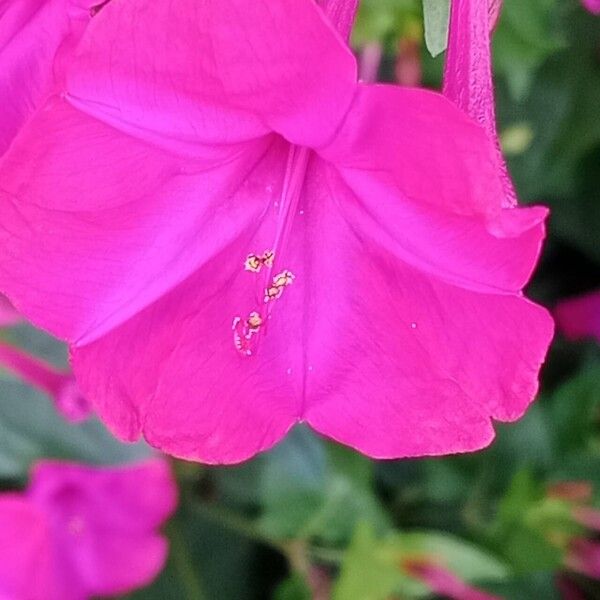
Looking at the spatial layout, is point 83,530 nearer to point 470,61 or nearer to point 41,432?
point 41,432

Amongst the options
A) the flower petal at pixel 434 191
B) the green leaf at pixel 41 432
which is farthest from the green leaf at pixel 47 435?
the flower petal at pixel 434 191

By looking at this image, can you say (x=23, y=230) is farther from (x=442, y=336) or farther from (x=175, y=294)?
(x=442, y=336)

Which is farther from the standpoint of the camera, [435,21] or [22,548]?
[22,548]

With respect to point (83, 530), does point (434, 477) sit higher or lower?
lower

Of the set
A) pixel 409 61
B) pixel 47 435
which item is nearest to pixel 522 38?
pixel 409 61

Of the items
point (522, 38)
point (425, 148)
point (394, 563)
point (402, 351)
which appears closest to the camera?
point (425, 148)

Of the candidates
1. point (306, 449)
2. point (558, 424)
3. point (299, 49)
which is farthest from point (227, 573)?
point (299, 49)

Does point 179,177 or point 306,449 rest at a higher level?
point 179,177
